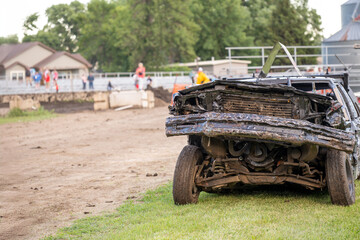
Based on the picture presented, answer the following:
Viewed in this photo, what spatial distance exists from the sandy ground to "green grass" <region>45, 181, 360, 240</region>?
25.1 inches

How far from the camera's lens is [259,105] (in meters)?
7.59

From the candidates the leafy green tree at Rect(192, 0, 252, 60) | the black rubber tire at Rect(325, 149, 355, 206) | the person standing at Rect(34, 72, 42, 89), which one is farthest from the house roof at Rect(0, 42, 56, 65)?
the black rubber tire at Rect(325, 149, 355, 206)

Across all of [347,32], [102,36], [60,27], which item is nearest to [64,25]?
[60,27]

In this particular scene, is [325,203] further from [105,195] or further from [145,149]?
[145,149]

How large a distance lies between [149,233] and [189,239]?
1.99 ft

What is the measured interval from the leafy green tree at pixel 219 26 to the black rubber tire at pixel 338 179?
9110cm

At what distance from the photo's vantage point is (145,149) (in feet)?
53.3

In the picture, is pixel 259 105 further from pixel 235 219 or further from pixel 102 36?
pixel 102 36

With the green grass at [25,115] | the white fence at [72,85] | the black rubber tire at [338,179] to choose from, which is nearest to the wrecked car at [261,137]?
the black rubber tire at [338,179]

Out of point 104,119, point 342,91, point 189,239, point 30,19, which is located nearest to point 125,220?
point 189,239

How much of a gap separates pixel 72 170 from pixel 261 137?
6749mm

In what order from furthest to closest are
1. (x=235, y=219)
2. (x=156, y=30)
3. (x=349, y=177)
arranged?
(x=156, y=30), (x=349, y=177), (x=235, y=219)

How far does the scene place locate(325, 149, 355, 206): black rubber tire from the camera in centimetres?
751

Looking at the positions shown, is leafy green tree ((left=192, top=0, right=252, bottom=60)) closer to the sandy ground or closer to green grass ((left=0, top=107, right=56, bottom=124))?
green grass ((left=0, top=107, right=56, bottom=124))
